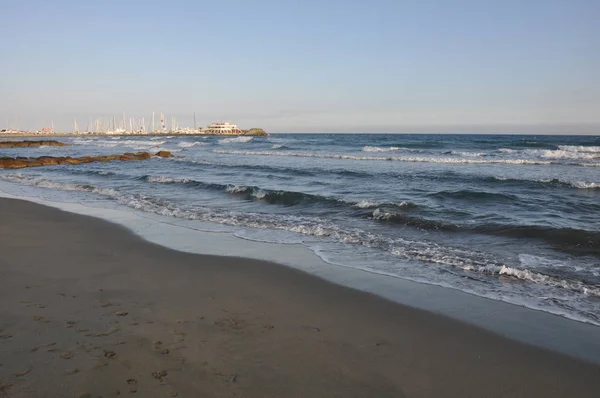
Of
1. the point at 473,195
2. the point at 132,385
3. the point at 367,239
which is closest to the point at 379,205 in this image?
the point at 367,239

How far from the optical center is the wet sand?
3375 millimetres

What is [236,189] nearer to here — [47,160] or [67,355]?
[67,355]

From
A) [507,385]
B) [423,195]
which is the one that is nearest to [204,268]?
[507,385]

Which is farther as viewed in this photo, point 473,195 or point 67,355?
point 473,195

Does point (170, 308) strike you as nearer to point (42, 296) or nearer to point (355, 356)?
point (42, 296)

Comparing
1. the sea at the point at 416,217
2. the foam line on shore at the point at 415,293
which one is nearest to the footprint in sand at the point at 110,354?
the foam line on shore at the point at 415,293

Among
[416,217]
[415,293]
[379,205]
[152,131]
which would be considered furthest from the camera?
[152,131]

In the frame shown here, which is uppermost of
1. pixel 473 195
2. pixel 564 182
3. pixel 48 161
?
pixel 48 161

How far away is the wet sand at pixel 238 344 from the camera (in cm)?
338

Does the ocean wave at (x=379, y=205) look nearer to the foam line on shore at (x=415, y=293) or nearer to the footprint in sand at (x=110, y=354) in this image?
the foam line on shore at (x=415, y=293)

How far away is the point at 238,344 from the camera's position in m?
4.08

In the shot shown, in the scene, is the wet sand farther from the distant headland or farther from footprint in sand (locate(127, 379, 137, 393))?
the distant headland

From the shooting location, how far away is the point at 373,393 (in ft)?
10.8

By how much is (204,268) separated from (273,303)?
1.86 meters
